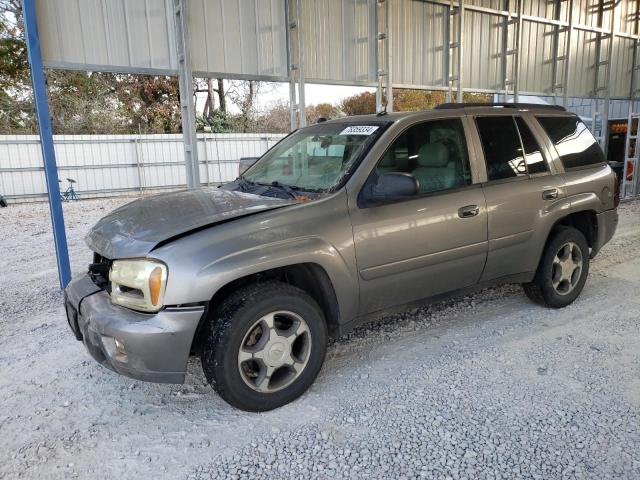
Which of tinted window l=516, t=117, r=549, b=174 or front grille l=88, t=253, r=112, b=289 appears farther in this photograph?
tinted window l=516, t=117, r=549, b=174

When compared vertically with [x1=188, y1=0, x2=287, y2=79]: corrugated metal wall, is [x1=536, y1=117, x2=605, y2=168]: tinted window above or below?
below

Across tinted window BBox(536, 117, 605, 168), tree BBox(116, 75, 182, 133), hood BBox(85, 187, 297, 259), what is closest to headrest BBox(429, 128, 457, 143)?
tinted window BBox(536, 117, 605, 168)

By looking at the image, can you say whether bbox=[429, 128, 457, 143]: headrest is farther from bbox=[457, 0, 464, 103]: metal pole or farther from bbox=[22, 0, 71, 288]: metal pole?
bbox=[457, 0, 464, 103]: metal pole

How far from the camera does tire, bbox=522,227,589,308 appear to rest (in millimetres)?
4180

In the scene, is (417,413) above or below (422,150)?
below

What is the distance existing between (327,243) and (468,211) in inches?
48.2

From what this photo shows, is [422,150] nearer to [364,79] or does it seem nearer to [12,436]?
[12,436]

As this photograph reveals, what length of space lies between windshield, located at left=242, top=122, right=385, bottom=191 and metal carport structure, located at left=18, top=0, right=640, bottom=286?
239 cm

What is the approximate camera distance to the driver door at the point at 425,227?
3.15 meters

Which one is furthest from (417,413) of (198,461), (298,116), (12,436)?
(298,116)

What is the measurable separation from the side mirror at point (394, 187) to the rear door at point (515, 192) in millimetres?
929

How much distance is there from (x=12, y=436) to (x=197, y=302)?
1.27 m

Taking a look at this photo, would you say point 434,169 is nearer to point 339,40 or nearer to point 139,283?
point 139,283

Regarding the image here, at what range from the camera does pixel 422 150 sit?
3562 millimetres
